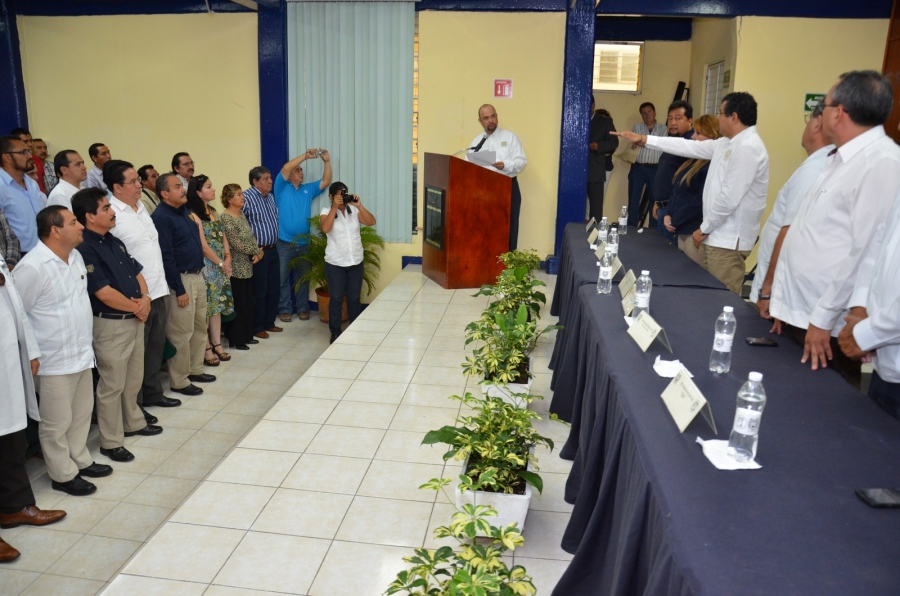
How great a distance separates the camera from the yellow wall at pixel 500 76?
7.40m

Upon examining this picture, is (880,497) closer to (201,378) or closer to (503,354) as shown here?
(503,354)

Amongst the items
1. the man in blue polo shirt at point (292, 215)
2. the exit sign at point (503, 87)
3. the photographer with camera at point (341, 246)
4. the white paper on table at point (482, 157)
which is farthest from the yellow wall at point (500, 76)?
the photographer with camera at point (341, 246)

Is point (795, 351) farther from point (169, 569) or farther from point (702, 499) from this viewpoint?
point (169, 569)

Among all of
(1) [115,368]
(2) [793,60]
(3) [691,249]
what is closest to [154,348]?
(1) [115,368]

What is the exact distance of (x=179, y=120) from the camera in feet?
26.6

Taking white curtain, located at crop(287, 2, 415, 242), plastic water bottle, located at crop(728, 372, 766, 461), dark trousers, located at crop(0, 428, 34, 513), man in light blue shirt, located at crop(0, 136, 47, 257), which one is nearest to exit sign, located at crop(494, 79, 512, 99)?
white curtain, located at crop(287, 2, 415, 242)

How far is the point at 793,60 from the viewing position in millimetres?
7160

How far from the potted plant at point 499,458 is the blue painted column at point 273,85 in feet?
19.0

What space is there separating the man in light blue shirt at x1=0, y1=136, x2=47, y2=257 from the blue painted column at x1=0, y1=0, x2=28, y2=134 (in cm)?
308

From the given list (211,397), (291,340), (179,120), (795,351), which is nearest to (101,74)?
(179,120)

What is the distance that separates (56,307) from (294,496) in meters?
1.65

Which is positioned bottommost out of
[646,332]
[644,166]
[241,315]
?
[241,315]

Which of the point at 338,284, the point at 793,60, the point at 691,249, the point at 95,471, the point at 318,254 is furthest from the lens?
the point at 318,254

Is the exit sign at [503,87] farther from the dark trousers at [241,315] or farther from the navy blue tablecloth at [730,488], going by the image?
the navy blue tablecloth at [730,488]
